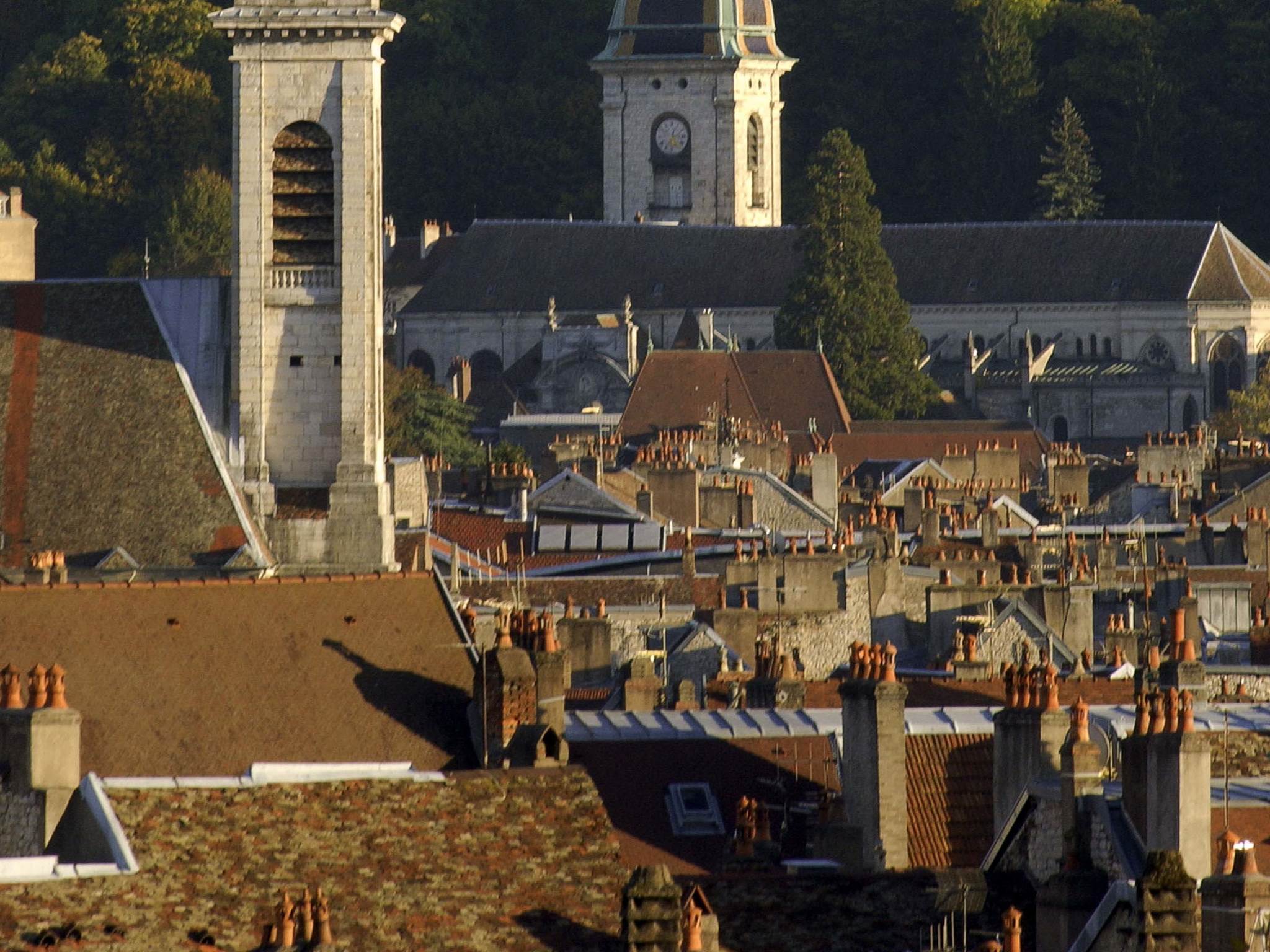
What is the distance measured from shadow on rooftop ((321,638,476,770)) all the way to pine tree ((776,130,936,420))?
81972 mm

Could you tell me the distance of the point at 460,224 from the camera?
6058 inches

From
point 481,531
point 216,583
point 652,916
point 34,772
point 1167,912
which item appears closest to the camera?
point 652,916

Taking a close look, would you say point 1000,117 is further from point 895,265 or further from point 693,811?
point 693,811

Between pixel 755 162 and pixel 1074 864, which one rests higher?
pixel 755 162

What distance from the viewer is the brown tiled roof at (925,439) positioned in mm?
90900

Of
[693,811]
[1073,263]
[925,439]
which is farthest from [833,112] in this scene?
[693,811]

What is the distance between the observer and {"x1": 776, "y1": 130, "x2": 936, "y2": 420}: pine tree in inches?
4518

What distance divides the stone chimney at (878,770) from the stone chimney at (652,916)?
22.4 feet

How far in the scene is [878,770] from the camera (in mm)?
28062

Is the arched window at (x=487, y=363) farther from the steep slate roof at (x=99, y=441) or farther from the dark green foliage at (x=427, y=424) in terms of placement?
the steep slate roof at (x=99, y=441)

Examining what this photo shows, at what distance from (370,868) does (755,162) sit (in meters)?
122

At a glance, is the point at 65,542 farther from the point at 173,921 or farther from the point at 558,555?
the point at 173,921

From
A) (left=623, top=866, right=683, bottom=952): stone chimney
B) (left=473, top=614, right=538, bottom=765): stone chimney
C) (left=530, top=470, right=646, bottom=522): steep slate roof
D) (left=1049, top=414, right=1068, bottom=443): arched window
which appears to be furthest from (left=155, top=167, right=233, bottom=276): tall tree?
(left=623, top=866, right=683, bottom=952): stone chimney

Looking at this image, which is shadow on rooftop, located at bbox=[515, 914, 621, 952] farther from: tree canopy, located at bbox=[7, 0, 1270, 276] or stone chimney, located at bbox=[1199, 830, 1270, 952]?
tree canopy, located at bbox=[7, 0, 1270, 276]
